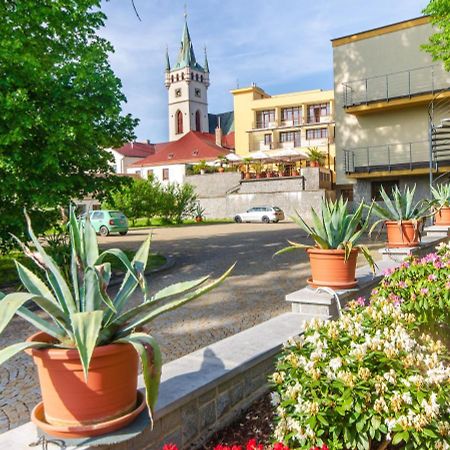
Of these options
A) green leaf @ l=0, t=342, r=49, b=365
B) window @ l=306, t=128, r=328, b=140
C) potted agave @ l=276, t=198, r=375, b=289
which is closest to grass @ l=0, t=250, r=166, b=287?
potted agave @ l=276, t=198, r=375, b=289

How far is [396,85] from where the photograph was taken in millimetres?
25312

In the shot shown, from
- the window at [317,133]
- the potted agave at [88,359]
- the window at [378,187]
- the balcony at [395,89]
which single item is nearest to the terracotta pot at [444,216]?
the potted agave at [88,359]

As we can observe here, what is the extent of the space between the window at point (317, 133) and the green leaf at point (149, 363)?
48.0 meters

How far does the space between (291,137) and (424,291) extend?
1863 inches

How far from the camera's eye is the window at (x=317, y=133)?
47566 mm

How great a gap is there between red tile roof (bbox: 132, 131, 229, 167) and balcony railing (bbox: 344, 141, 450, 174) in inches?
1217

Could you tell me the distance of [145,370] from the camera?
1902 mm

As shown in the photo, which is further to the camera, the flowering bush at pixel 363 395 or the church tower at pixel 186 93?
the church tower at pixel 186 93

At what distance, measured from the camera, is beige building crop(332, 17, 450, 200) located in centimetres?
2438

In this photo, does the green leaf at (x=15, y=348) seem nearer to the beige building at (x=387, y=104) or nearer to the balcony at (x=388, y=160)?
the beige building at (x=387, y=104)

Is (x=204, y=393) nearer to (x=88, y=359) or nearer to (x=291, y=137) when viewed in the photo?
(x=88, y=359)

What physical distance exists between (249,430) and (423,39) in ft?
88.9

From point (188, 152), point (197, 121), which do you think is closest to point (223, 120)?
point (197, 121)

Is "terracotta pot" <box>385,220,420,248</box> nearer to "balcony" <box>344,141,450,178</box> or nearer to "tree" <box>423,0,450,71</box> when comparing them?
"tree" <box>423,0,450,71</box>
